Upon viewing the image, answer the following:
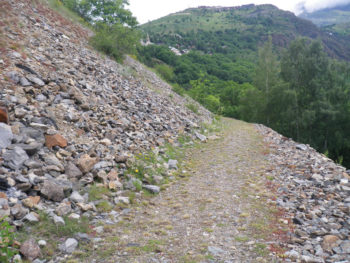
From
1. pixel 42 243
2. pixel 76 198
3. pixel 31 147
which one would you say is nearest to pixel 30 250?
pixel 42 243

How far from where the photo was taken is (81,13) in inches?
1109

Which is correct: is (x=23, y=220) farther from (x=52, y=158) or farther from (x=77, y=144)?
(x=77, y=144)

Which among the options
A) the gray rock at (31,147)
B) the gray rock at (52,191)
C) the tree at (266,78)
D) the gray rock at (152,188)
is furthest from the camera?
the tree at (266,78)

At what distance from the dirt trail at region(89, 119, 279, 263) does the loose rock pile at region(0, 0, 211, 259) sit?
87 centimetres

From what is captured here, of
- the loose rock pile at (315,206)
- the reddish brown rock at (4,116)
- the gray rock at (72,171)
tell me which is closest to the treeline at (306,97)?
the loose rock pile at (315,206)

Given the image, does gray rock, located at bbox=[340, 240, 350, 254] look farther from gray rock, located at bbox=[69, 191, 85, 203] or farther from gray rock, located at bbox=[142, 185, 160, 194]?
gray rock, located at bbox=[69, 191, 85, 203]

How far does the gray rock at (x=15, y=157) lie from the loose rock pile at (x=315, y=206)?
18.9ft

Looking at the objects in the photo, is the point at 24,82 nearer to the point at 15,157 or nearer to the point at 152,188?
the point at 15,157

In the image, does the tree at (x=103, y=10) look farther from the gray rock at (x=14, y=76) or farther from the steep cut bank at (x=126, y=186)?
the gray rock at (x=14, y=76)

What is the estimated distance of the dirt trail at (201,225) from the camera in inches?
173

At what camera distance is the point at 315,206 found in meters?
6.18

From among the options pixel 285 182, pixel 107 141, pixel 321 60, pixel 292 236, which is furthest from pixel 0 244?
pixel 321 60

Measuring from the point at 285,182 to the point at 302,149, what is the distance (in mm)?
5222

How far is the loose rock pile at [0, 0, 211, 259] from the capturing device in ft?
16.7
